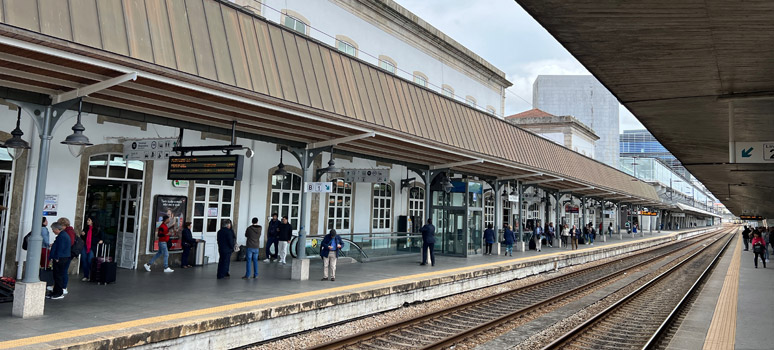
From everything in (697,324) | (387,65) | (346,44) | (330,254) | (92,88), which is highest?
(346,44)

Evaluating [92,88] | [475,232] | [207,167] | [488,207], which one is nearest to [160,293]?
[207,167]

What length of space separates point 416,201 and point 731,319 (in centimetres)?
1371

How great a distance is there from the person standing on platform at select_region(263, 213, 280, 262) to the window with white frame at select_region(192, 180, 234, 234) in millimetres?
1179

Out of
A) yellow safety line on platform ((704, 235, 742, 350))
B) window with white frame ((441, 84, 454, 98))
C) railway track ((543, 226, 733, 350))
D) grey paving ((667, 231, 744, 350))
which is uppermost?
window with white frame ((441, 84, 454, 98))

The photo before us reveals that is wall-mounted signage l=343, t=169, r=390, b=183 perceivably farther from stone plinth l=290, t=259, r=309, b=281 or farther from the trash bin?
the trash bin

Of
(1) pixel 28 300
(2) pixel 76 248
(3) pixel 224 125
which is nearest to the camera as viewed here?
(1) pixel 28 300

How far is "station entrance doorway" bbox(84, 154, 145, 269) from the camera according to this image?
11297 millimetres

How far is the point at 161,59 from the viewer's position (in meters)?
6.86

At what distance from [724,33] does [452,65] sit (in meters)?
20.5

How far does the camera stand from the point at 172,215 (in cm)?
1242

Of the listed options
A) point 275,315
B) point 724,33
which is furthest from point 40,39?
point 724,33

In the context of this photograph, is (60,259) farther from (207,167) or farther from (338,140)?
(338,140)

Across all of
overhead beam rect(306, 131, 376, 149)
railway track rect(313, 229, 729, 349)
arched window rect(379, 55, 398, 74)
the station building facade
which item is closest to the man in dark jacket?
the station building facade

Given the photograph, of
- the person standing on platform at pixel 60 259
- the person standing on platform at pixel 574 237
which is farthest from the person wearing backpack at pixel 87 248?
the person standing on platform at pixel 574 237
